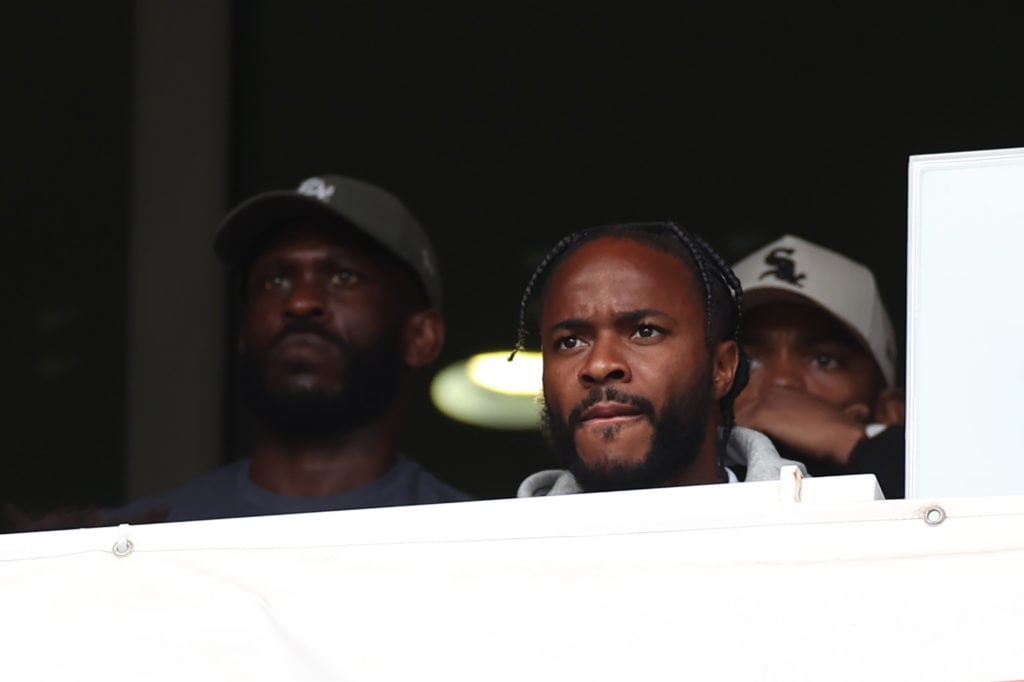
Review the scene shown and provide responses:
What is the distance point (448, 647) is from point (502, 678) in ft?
0.19

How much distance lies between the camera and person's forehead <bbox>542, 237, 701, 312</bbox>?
3.20m

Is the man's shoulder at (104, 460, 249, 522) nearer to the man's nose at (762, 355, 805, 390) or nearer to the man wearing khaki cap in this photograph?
the man wearing khaki cap

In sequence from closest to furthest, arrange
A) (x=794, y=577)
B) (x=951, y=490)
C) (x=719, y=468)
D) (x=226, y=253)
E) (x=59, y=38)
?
(x=794, y=577), (x=951, y=490), (x=719, y=468), (x=226, y=253), (x=59, y=38)

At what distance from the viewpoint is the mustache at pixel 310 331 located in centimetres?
383

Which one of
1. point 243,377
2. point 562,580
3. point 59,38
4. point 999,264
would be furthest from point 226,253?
point 562,580

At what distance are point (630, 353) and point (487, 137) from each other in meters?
1.46

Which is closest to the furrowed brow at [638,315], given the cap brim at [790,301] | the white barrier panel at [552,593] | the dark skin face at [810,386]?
the dark skin face at [810,386]

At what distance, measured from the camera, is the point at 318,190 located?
12.6ft

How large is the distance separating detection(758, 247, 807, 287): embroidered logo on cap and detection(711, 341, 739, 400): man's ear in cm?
53

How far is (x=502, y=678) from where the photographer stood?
1.85m

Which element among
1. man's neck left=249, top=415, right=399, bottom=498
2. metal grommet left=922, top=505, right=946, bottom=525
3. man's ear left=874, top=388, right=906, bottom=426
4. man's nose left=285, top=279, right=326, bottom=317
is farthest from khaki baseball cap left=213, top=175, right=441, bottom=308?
metal grommet left=922, top=505, right=946, bottom=525

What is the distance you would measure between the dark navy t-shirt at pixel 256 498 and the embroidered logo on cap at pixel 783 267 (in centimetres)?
67

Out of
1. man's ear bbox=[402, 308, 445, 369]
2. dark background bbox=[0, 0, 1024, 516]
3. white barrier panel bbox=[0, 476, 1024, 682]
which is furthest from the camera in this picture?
dark background bbox=[0, 0, 1024, 516]

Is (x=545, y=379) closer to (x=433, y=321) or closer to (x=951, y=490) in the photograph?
(x=433, y=321)
